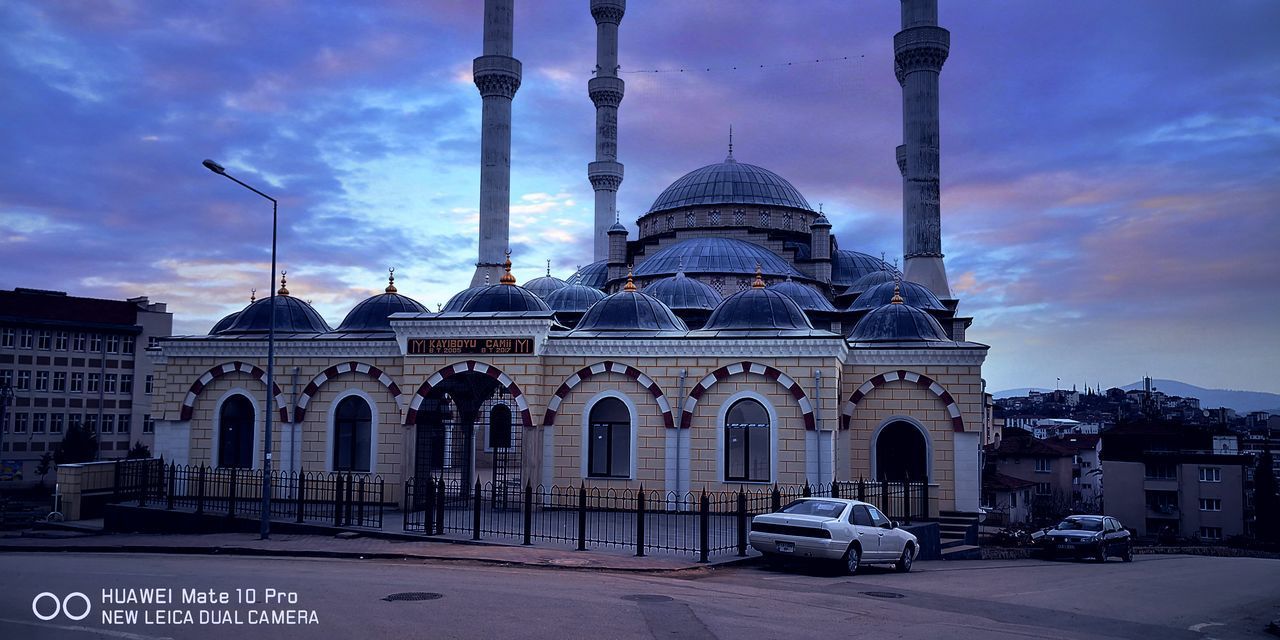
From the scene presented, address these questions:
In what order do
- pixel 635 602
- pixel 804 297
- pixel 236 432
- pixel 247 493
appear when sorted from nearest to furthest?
1. pixel 635 602
2. pixel 247 493
3. pixel 236 432
4. pixel 804 297

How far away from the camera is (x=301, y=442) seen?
24875 millimetres

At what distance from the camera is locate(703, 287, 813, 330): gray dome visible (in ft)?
81.0

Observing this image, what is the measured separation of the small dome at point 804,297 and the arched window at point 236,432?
61.4ft

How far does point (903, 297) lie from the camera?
36750mm

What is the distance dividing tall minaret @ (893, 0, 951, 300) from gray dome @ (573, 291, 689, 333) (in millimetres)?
20381

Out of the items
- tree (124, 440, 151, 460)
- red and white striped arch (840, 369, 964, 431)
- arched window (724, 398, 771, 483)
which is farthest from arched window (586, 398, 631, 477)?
tree (124, 440, 151, 460)

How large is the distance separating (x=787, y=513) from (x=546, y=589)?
16.2 feet

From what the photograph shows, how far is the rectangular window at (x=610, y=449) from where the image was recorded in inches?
930

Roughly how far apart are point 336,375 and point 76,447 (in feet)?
104

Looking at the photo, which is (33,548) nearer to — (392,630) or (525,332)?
(525,332)

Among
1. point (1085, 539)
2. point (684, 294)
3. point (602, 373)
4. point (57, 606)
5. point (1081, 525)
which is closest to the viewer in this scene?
point (57, 606)

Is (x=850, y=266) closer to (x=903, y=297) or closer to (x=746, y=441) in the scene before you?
(x=903, y=297)

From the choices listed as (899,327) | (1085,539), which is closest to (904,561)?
(1085,539)

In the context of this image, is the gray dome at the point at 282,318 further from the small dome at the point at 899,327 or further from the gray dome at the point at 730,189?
the gray dome at the point at 730,189
